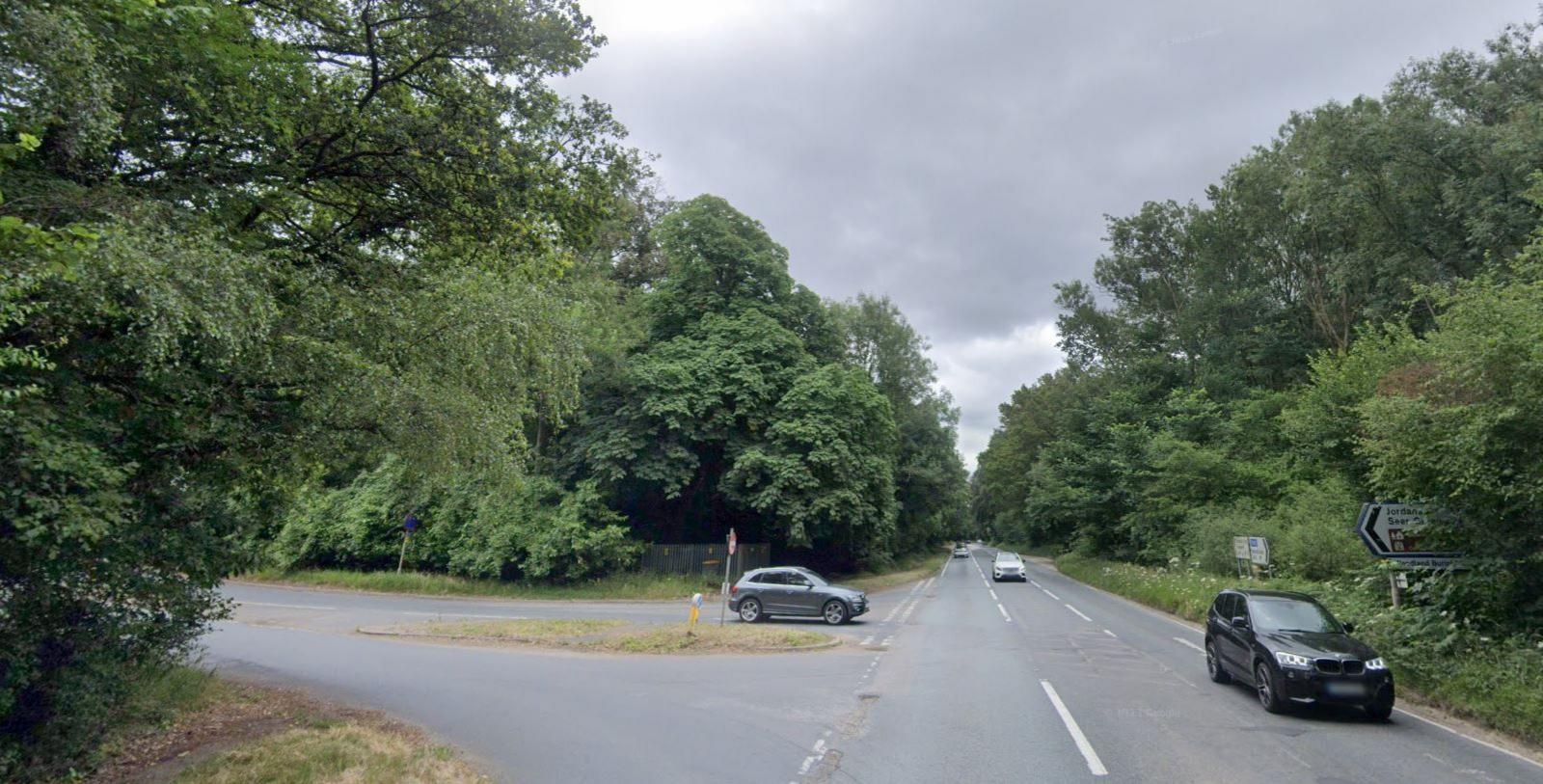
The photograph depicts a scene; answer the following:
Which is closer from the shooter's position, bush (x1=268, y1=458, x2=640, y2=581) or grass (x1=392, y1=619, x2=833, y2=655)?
grass (x1=392, y1=619, x2=833, y2=655)

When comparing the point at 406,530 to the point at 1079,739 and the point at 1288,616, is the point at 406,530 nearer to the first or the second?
the point at 1079,739

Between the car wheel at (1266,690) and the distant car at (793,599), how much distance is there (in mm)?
11019

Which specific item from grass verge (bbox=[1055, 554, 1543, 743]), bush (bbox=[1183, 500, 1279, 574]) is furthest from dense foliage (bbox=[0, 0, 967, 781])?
bush (bbox=[1183, 500, 1279, 574])

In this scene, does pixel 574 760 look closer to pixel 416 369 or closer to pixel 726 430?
pixel 416 369

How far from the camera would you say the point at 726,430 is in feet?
106

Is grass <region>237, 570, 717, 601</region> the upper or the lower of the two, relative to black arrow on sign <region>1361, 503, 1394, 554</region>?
lower

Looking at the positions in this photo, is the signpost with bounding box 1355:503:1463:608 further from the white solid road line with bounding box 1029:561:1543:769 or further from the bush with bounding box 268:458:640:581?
the bush with bounding box 268:458:640:581

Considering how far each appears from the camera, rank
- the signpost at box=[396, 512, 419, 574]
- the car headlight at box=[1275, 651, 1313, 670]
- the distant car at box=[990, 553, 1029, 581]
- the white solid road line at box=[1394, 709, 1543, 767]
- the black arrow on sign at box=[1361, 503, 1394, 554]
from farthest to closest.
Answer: the distant car at box=[990, 553, 1029, 581]
the signpost at box=[396, 512, 419, 574]
the black arrow on sign at box=[1361, 503, 1394, 554]
the car headlight at box=[1275, 651, 1313, 670]
the white solid road line at box=[1394, 709, 1543, 767]

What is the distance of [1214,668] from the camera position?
11969 millimetres

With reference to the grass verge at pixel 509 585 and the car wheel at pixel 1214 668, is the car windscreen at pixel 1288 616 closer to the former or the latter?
the car wheel at pixel 1214 668

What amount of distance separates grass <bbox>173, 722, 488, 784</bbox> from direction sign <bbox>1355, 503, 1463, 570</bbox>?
1357cm

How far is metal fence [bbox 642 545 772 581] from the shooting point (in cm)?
3200

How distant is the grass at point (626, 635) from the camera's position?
15102 mm

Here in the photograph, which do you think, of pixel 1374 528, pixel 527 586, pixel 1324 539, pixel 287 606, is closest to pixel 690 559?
pixel 527 586
